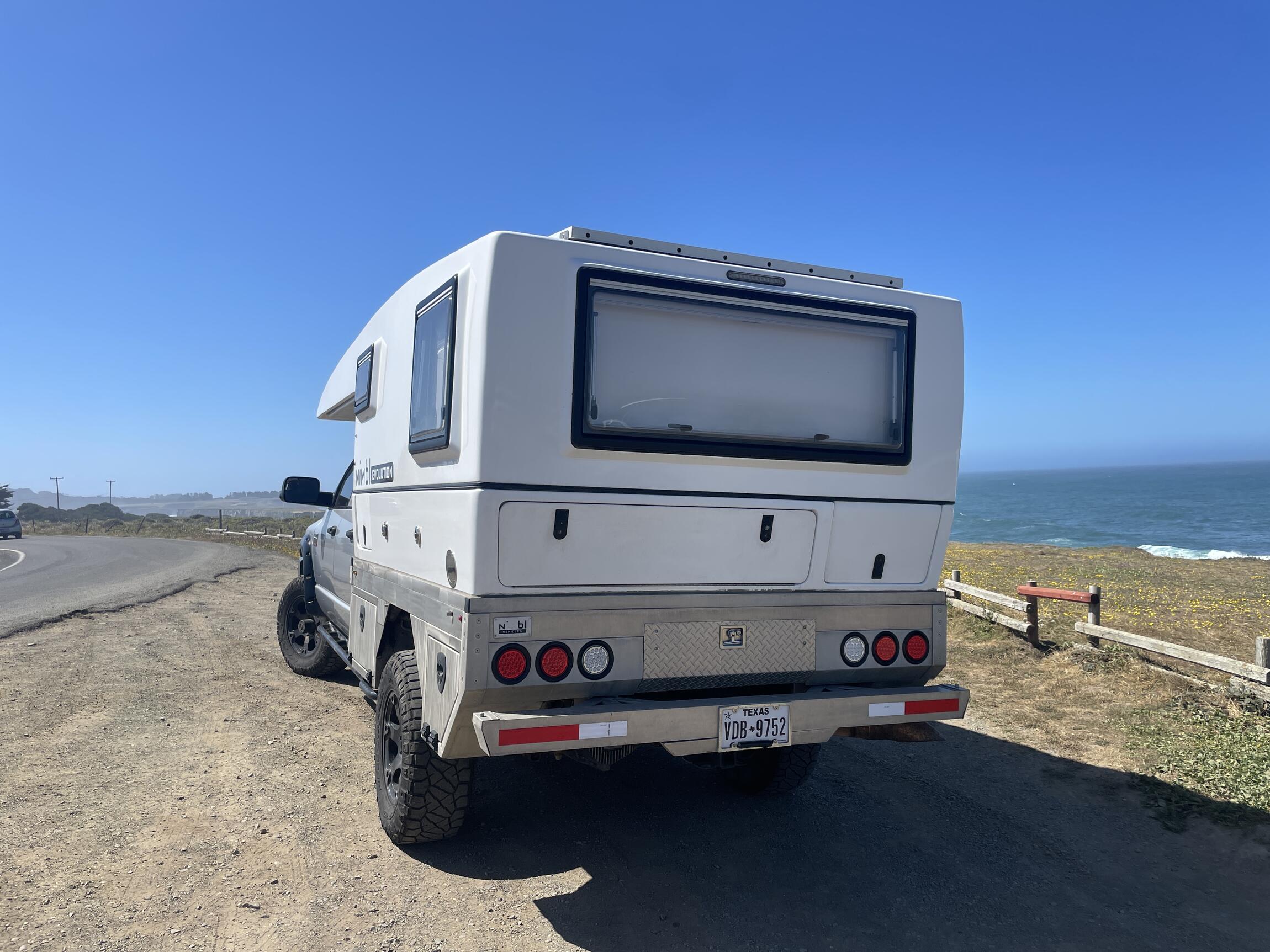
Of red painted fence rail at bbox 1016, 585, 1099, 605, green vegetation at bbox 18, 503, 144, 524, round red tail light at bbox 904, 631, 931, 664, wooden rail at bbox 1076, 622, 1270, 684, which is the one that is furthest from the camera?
green vegetation at bbox 18, 503, 144, 524

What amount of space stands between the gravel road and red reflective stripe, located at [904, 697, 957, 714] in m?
0.85

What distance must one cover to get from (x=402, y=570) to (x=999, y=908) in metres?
3.46

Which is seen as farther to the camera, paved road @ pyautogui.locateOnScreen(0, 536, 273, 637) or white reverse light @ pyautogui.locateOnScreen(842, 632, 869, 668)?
paved road @ pyautogui.locateOnScreen(0, 536, 273, 637)

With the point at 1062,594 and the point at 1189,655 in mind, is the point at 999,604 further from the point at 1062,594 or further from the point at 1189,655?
the point at 1189,655

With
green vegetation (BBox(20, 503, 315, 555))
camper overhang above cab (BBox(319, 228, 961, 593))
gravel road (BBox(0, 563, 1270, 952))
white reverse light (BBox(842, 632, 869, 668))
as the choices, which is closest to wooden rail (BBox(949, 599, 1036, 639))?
gravel road (BBox(0, 563, 1270, 952))

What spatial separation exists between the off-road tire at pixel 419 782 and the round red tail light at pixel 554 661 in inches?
30.0

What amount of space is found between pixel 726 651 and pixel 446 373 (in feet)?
6.11

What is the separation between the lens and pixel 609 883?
4180 millimetres

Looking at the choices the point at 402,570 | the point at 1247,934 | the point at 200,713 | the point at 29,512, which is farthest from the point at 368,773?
the point at 29,512

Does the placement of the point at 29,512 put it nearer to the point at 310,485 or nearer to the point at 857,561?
the point at 310,485

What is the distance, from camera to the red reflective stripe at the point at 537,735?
3.55m

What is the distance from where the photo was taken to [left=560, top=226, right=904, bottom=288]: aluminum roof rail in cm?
396

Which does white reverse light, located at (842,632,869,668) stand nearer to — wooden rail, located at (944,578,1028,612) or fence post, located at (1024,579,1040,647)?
fence post, located at (1024,579,1040,647)

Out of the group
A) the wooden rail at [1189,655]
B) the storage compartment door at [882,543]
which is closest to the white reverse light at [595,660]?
the storage compartment door at [882,543]
